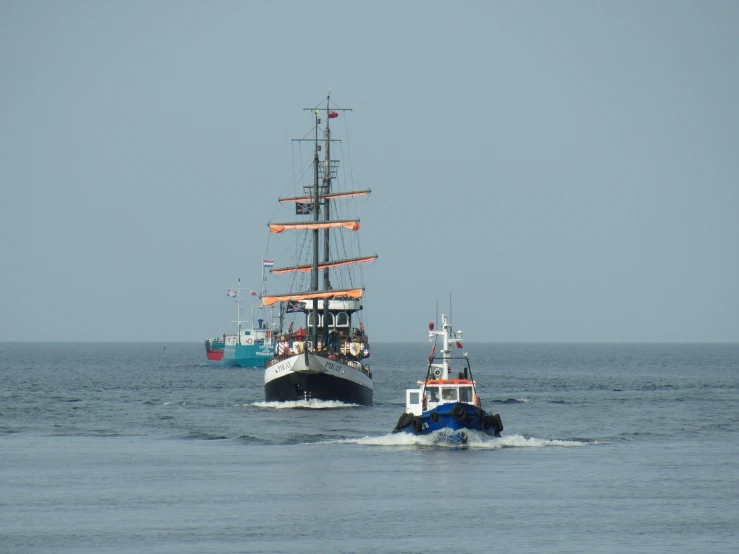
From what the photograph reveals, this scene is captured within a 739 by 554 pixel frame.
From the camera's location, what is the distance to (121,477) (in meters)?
47.2

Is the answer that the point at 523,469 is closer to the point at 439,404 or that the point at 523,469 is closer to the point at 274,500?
the point at 439,404

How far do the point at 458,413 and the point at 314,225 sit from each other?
42.0 metres

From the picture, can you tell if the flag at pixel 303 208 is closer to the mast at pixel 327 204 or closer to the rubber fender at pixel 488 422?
the mast at pixel 327 204

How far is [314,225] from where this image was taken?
96062 millimetres

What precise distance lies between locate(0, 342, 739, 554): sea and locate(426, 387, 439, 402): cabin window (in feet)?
6.08

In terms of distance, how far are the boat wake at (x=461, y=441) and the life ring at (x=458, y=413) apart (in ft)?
2.32

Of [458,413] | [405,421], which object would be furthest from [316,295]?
[458,413]

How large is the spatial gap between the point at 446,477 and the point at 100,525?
49.1 feet

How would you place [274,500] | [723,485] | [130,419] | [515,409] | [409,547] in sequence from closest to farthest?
[409,547] → [274,500] → [723,485] → [130,419] → [515,409]

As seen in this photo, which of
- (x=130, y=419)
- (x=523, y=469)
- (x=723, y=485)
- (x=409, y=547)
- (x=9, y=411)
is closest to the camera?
(x=409, y=547)

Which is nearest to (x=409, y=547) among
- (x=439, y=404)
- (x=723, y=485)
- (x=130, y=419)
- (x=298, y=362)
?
(x=723, y=485)

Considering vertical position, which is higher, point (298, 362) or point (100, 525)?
point (298, 362)

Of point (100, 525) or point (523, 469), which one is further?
point (523, 469)

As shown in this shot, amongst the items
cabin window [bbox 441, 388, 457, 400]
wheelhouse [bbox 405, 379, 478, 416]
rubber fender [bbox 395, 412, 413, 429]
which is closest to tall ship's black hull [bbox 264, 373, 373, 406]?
rubber fender [bbox 395, 412, 413, 429]
